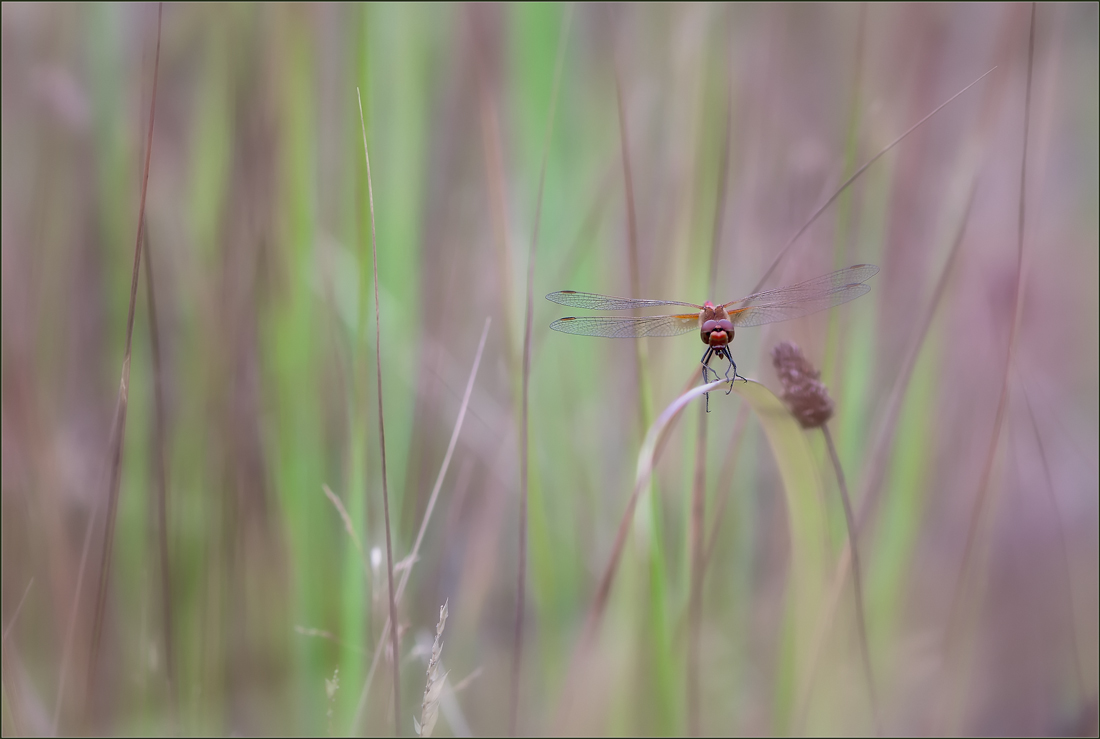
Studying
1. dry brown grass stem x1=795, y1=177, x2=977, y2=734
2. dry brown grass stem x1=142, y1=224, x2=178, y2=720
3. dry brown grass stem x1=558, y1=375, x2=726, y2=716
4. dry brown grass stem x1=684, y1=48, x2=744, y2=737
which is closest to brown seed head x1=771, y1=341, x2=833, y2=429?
dry brown grass stem x1=558, y1=375, x2=726, y2=716

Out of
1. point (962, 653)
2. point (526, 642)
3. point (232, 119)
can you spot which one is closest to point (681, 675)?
point (526, 642)

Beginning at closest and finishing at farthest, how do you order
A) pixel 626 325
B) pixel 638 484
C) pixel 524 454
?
pixel 638 484
pixel 524 454
pixel 626 325

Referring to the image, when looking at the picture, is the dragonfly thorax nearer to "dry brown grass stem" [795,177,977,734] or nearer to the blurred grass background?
the blurred grass background

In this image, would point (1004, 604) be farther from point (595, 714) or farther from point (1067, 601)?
point (595, 714)

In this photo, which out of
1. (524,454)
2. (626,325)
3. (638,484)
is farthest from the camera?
(626,325)

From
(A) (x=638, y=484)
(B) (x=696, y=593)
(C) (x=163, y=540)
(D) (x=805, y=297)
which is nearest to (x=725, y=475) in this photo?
(B) (x=696, y=593)

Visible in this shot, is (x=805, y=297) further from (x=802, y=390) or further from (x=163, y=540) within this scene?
(x=163, y=540)

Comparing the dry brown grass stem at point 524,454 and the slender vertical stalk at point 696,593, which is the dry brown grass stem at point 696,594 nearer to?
the slender vertical stalk at point 696,593
